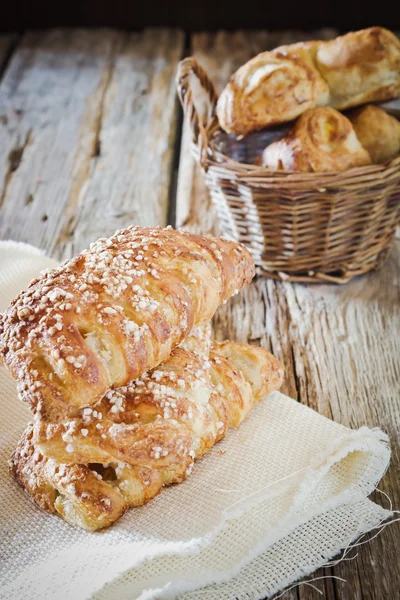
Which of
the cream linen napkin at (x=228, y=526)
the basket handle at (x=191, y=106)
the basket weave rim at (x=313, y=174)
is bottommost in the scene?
the cream linen napkin at (x=228, y=526)

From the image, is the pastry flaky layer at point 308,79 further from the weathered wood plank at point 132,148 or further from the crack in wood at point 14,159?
the crack in wood at point 14,159

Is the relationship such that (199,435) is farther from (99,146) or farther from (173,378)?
(99,146)

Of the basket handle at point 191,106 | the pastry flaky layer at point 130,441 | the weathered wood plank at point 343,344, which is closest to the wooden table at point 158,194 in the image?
the weathered wood plank at point 343,344

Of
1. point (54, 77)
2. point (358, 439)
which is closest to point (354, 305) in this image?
point (358, 439)

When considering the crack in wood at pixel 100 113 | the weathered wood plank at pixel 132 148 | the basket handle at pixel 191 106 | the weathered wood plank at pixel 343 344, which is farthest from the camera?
the crack in wood at pixel 100 113

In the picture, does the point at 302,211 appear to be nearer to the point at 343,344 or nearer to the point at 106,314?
the point at 343,344

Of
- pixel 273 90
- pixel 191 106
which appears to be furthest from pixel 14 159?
pixel 273 90

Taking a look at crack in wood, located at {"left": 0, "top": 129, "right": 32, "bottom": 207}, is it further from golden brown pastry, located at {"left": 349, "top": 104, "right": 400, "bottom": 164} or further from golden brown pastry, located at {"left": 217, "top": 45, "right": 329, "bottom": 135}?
golden brown pastry, located at {"left": 349, "top": 104, "right": 400, "bottom": 164}
